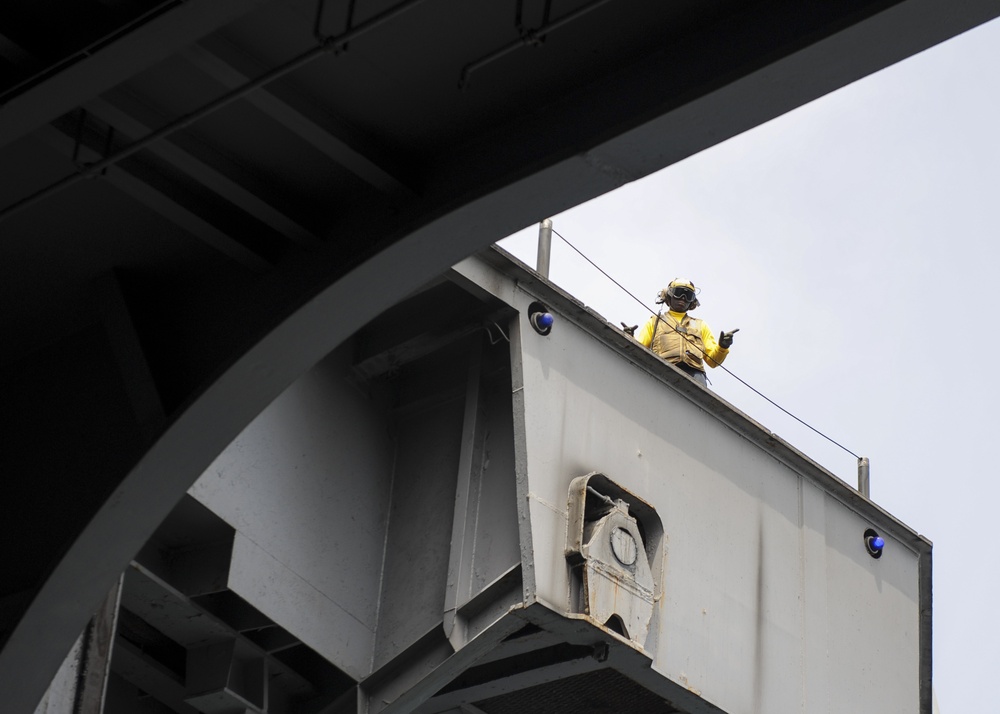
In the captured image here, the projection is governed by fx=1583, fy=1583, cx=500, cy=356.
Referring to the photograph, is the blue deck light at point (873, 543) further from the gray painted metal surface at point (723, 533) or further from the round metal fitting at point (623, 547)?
the round metal fitting at point (623, 547)

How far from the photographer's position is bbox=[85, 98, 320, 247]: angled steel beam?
6918 mm

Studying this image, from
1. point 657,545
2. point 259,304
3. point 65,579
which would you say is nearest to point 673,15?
point 259,304

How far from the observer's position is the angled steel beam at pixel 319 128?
22.2ft

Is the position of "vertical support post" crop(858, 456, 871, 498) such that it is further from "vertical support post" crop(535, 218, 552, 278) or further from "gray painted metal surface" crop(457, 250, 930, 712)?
"vertical support post" crop(535, 218, 552, 278)

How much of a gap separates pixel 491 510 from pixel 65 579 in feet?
22.0

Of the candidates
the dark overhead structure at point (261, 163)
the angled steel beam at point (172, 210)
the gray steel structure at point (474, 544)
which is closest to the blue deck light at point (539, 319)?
the gray steel structure at point (474, 544)

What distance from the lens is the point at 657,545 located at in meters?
14.5

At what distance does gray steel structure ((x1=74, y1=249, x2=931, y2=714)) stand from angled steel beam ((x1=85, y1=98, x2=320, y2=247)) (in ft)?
19.5

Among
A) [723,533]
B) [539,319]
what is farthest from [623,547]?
[539,319]

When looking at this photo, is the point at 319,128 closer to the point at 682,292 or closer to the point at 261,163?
the point at 261,163

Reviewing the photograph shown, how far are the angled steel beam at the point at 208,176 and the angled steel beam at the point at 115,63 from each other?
1.16 feet

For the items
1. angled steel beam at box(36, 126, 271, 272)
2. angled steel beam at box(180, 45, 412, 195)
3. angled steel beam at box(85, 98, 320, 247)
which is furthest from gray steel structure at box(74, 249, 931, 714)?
angled steel beam at box(180, 45, 412, 195)

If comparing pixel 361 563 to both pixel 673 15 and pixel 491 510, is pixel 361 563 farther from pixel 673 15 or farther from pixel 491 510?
pixel 673 15

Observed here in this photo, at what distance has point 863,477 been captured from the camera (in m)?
18.3
